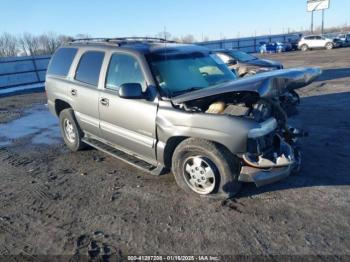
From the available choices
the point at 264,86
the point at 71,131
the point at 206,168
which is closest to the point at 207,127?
the point at 206,168

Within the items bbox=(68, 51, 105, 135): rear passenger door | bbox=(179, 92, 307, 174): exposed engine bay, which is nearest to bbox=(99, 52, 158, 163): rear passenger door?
bbox=(68, 51, 105, 135): rear passenger door

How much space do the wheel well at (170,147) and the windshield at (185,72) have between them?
57cm

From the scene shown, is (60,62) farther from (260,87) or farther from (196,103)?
(260,87)

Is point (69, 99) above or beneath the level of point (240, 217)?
above

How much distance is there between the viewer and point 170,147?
4438mm

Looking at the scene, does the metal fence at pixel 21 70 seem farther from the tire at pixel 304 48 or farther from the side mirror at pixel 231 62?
the tire at pixel 304 48

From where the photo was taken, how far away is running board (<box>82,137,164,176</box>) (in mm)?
4562

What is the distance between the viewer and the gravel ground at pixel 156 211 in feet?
10.9

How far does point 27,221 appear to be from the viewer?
3979 millimetres

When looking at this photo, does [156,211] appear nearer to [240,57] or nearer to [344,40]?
→ [240,57]

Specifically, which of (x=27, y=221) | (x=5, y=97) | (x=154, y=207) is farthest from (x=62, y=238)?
(x=5, y=97)

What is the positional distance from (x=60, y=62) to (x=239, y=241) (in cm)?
485

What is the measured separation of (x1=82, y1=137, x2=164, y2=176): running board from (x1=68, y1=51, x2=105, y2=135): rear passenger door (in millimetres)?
200

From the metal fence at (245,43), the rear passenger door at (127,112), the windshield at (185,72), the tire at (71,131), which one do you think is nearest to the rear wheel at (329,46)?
the metal fence at (245,43)
